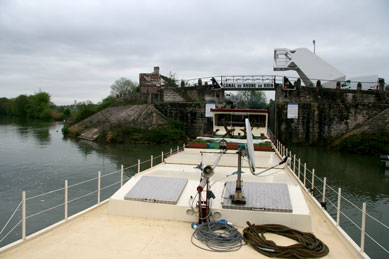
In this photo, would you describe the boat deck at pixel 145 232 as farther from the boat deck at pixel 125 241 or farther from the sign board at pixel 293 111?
the sign board at pixel 293 111

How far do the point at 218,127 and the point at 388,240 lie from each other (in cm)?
1180

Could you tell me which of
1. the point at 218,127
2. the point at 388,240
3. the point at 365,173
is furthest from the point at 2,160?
the point at 365,173

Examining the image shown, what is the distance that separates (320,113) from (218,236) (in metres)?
31.1

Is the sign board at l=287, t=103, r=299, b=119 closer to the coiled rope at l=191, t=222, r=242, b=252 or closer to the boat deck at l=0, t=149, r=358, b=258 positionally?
the boat deck at l=0, t=149, r=358, b=258

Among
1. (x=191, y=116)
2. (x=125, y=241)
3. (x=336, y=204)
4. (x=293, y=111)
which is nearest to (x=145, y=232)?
(x=125, y=241)

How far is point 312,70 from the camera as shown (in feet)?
122

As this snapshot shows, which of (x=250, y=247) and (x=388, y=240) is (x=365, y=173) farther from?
(x=250, y=247)

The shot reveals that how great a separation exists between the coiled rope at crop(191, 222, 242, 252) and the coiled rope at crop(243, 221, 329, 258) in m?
0.23

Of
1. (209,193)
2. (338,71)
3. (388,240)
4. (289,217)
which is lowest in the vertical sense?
(388,240)

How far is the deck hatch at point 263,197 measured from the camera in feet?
20.4

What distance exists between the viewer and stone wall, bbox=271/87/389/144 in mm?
32719

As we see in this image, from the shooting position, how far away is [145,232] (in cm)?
606

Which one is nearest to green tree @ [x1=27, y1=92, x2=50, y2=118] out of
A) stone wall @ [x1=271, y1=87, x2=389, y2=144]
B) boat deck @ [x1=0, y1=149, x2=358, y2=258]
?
stone wall @ [x1=271, y1=87, x2=389, y2=144]

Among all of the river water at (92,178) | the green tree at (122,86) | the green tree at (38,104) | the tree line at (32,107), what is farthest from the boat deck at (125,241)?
the green tree at (38,104)
